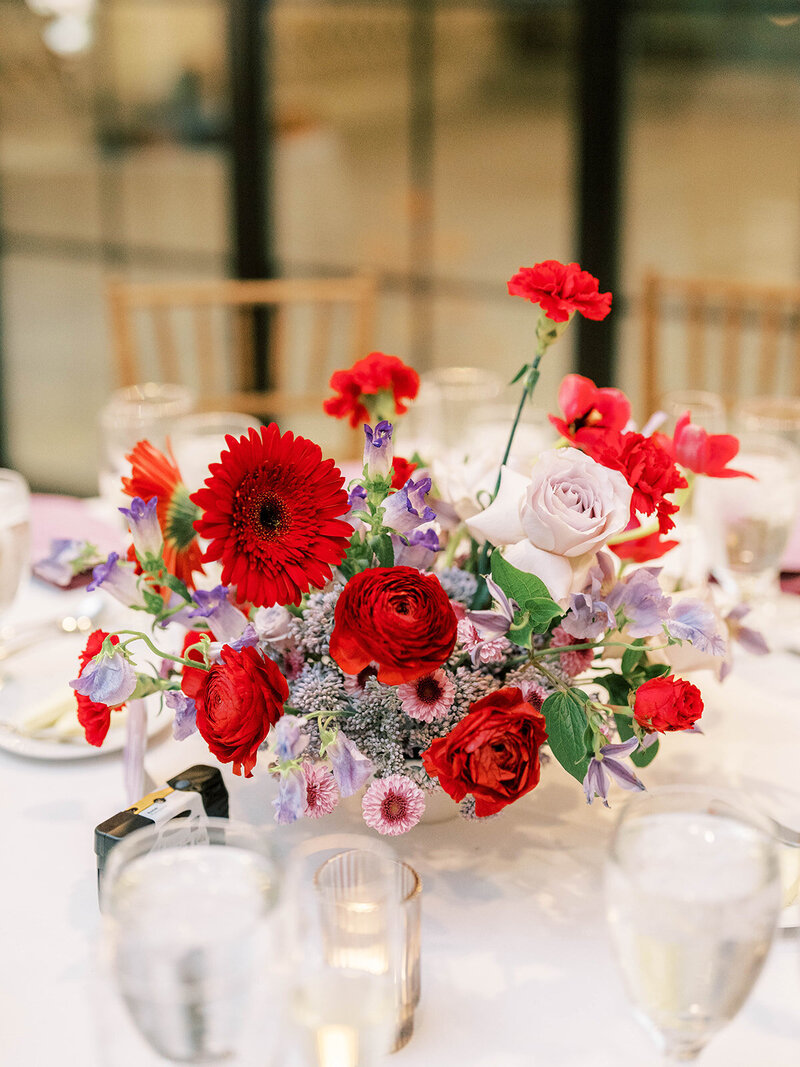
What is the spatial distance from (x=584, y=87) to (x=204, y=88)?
1131 mm

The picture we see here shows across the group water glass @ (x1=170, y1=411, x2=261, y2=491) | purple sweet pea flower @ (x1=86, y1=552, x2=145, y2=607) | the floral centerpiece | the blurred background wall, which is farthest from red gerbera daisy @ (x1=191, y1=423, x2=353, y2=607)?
the blurred background wall

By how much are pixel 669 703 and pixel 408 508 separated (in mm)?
207

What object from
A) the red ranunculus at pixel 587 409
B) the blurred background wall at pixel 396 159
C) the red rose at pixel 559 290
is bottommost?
the red ranunculus at pixel 587 409

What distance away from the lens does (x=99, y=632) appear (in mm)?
769

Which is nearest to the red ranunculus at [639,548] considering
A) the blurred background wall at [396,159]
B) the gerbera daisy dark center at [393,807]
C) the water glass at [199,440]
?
the gerbera daisy dark center at [393,807]

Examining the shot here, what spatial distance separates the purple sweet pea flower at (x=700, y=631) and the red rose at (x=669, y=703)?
3 centimetres

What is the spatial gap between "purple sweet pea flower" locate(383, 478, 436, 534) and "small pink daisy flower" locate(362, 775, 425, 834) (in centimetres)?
17

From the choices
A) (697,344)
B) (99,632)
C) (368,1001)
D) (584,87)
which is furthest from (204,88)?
(368,1001)

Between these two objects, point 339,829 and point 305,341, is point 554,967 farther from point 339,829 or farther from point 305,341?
point 305,341

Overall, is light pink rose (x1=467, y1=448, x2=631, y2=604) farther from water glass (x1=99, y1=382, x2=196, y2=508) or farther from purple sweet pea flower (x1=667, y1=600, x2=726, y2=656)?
water glass (x1=99, y1=382, x2=196, y2=508)

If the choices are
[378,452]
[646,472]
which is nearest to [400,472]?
[378,452]

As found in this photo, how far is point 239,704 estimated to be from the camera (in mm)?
721

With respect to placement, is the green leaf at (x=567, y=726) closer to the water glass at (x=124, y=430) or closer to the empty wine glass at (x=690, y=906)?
the empty wine glass at (x=690, y=906)

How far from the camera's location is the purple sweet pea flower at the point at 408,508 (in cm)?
76
